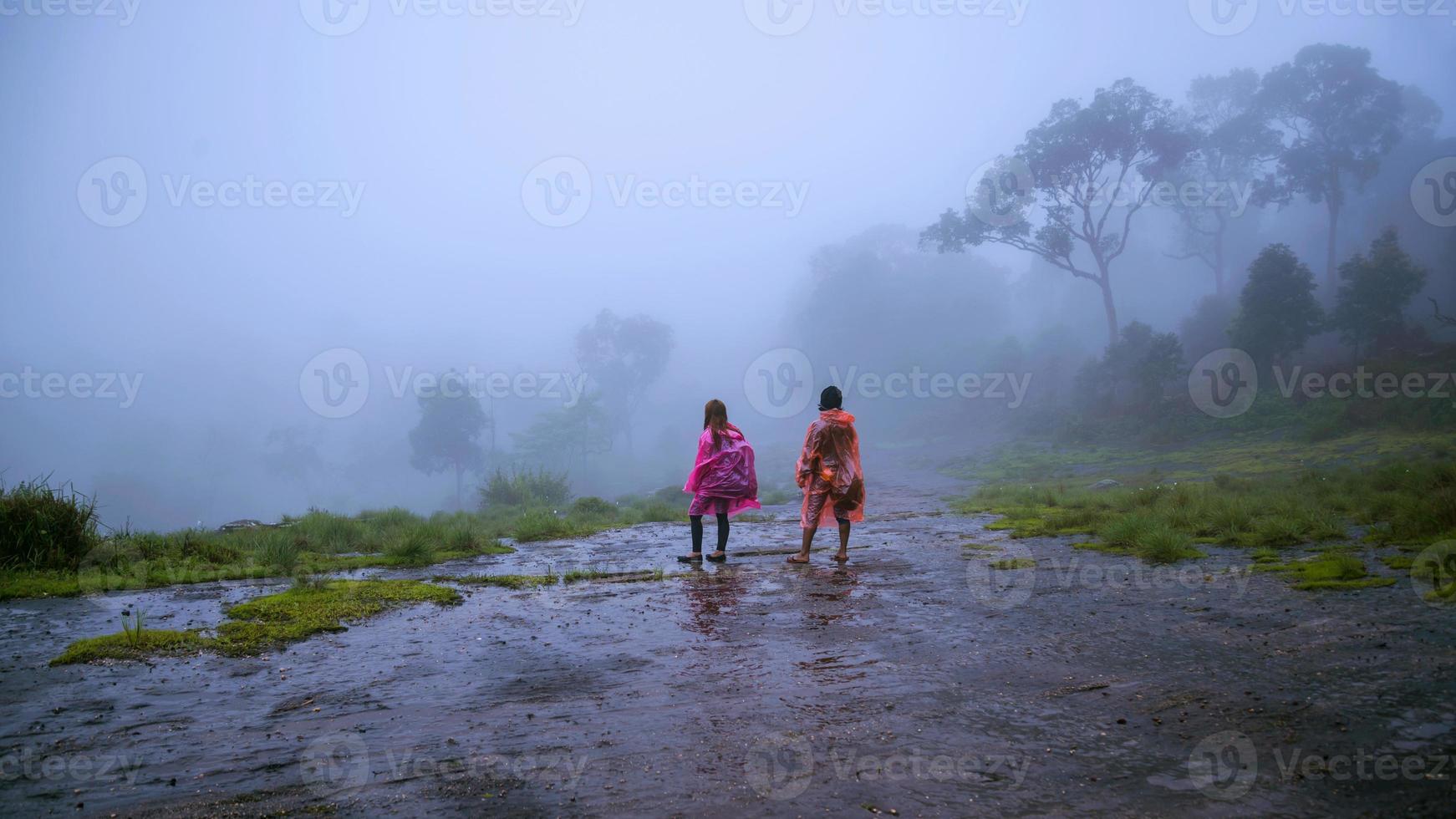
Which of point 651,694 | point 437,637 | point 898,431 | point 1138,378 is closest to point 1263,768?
point 651,694

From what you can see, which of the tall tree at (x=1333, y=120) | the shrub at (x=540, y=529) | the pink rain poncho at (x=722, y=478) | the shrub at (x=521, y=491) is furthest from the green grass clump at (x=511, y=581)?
the tall tree at (x=1333, y=120)

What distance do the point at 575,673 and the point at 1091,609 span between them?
3.88 metres

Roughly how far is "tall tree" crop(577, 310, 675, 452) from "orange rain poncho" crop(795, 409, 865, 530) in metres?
61.4

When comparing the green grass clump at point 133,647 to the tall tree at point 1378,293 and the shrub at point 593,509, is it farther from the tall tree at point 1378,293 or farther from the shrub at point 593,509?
the tall tree at point 1378,293

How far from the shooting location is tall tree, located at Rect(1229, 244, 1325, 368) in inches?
1042

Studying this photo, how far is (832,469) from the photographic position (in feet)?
30.0


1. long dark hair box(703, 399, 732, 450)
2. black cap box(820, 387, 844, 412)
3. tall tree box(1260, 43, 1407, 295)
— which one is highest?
tall tree box(1260, 43, 1407, 295)

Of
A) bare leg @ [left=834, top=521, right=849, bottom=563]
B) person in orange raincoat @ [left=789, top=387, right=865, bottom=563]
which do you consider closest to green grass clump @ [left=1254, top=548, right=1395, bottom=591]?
bare leg @ [left=834, top=521, right=849, bottom=563]

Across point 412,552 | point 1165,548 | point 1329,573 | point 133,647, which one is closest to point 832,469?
point 1165,548

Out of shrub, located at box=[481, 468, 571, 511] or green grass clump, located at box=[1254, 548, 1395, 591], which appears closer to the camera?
green grass clump, located at box=[1254, 548, 1395, 591]

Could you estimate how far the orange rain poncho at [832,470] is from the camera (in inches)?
360

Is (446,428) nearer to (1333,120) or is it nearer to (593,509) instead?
(593,509)

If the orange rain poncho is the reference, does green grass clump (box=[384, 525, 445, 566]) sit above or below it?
below

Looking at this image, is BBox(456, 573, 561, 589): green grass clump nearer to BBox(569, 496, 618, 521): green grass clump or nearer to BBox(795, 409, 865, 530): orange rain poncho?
BBox(795, 409, 865, 530): orange rain poncho
